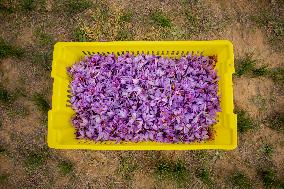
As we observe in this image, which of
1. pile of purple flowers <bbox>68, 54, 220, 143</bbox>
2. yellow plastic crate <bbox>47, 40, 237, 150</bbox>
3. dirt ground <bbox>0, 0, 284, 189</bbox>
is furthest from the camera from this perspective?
dirt ground <bbox>0, 0, 284, 189</bbox>

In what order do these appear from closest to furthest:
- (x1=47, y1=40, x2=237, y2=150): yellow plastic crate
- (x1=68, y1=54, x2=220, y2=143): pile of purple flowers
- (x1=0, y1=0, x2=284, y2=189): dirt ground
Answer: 1. (x1=47, y1=40, x2=237, y2=150): yellow plastic crate
2. (x1=68, y1=54, x2=220, y2=143): pile of purple flowers
3. (x1=0, y1=0, x2=284, y2=189): dirt ground

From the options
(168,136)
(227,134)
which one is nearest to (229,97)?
(227,134)

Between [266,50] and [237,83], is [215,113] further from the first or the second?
[266,50]

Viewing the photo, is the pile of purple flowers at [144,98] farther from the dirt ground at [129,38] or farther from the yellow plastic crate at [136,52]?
the dirt ground at [129,38]

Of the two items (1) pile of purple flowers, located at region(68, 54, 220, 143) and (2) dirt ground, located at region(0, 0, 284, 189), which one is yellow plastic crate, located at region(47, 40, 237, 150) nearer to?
(1) pile of purple flowers, located at region(68, 54, 220, 143)

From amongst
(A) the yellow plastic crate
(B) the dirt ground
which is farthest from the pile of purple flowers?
(B) the dirt ground

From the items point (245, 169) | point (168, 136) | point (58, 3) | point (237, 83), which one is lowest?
point (245, 169)

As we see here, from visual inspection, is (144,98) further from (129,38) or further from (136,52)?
(129,38)
